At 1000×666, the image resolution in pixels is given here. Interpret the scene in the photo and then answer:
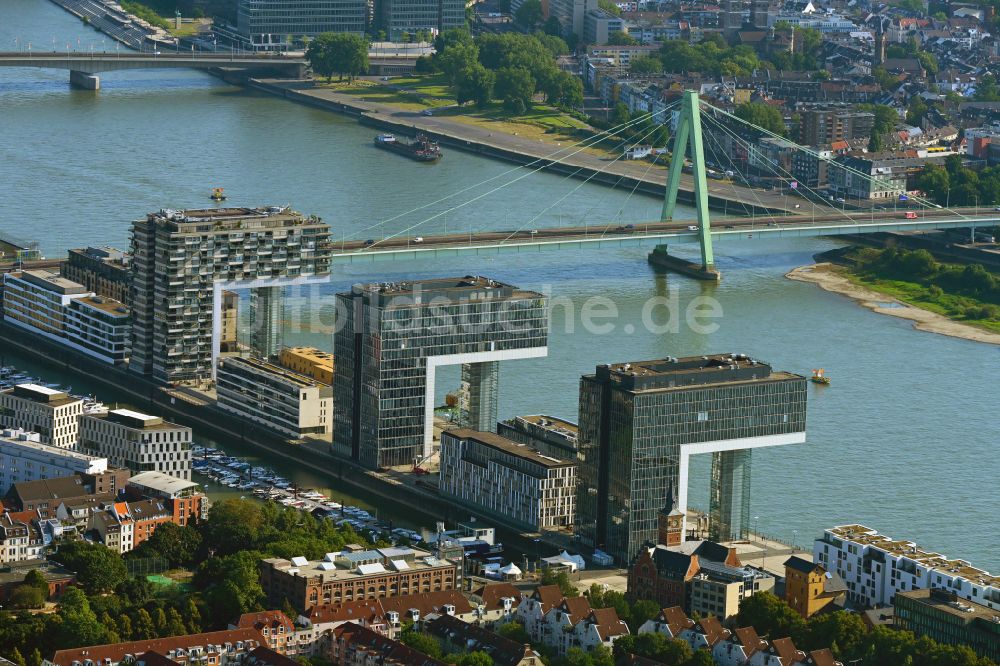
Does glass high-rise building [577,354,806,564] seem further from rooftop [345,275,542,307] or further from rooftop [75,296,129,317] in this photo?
rooftop [75,296,129,317]

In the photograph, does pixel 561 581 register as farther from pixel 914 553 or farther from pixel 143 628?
pixel 143 628

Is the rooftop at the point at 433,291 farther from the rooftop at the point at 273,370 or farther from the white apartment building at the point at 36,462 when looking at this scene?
the white apartment building at the point at 36,462

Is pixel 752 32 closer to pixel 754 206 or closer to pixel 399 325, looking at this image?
pixel 754 206

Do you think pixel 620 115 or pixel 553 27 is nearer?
pixel 620 115

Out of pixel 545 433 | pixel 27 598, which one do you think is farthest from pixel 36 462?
pixel 545 433

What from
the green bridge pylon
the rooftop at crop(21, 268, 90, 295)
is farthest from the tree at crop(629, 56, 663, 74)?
the rooftop at crop(21, 268, 90, 295)

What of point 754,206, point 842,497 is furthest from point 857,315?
point 842,497
